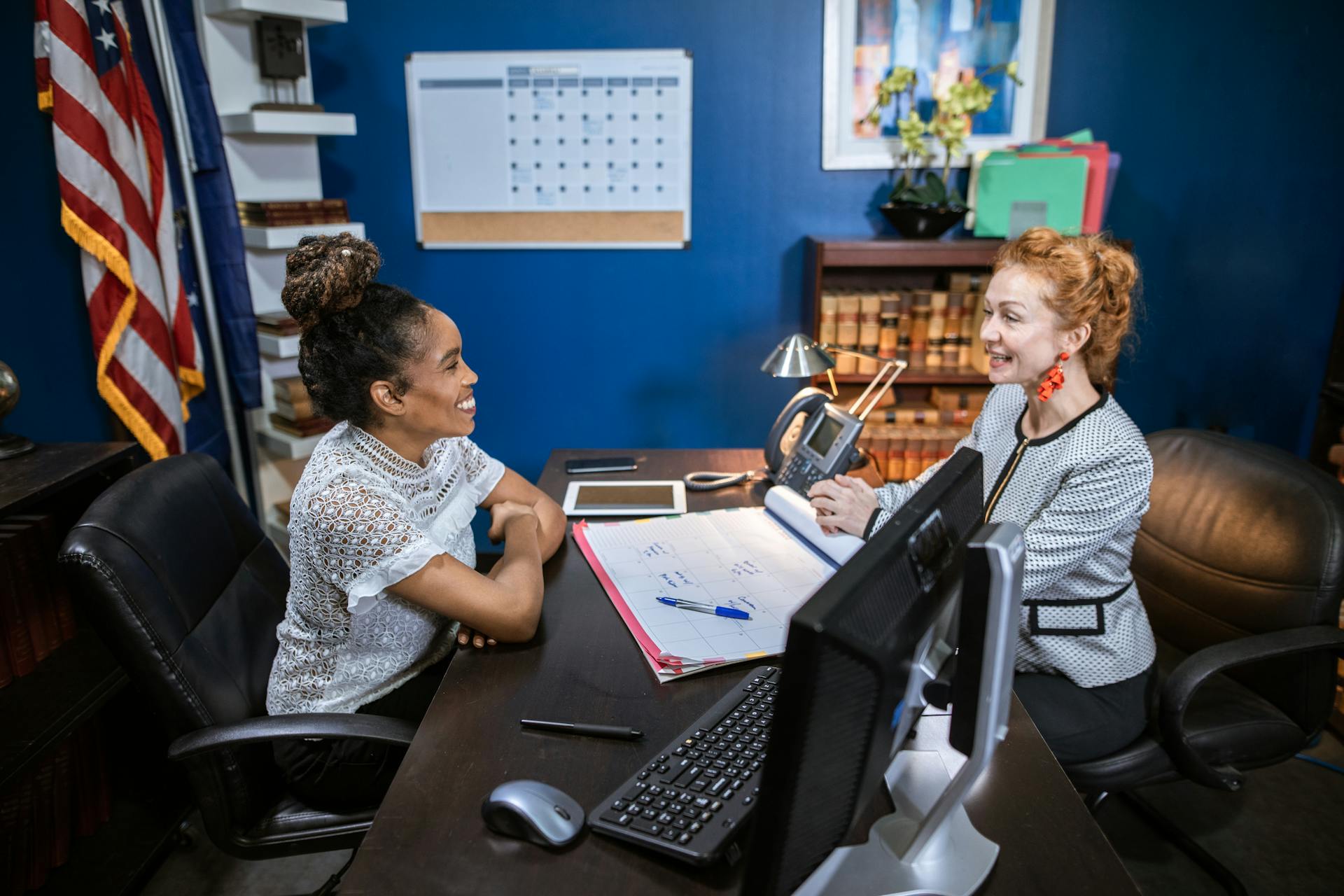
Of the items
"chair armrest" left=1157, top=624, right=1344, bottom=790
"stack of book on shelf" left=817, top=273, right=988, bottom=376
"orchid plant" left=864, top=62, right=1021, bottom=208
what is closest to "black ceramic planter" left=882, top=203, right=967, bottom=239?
"orchid plant" left=864, top=62, right=1021, bottom=208

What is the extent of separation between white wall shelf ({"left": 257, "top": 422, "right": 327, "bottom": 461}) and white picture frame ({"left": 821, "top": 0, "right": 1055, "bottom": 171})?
6.37 feet

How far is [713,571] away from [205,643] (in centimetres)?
83

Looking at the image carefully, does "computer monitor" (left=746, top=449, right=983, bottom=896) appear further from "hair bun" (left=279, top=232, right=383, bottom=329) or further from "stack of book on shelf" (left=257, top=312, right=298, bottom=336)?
"stack of book on shelf" (left=257, top=312, right=298, bottom=336)

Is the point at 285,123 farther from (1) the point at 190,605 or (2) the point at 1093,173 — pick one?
(2) the point at 1093,173

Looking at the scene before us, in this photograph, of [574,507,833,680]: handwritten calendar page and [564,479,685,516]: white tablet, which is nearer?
[574,507,833,680]: handwritten calendar page

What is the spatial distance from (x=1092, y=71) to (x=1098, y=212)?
0.53 metres

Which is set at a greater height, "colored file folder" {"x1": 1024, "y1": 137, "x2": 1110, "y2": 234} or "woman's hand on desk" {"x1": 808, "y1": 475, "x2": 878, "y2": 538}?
"colored file folder" {"x1": 1024, "y1": 137, "x2": 1110, "y2": 234}

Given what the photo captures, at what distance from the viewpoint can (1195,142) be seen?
308 centimetres

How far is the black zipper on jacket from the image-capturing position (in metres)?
1.71

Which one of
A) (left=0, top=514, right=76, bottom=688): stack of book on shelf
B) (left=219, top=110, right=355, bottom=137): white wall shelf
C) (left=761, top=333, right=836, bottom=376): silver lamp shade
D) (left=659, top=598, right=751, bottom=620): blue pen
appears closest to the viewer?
(left=659, top=598, right=751, bottom=620): blue pen

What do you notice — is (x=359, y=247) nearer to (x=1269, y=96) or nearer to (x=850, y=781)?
(x=850, y=781)

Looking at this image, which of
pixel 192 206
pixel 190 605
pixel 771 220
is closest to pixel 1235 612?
pixel 190 605

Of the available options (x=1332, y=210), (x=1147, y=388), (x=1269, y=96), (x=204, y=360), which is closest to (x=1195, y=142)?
(x=1269, y=96)

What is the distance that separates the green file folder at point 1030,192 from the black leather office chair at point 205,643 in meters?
2.39
